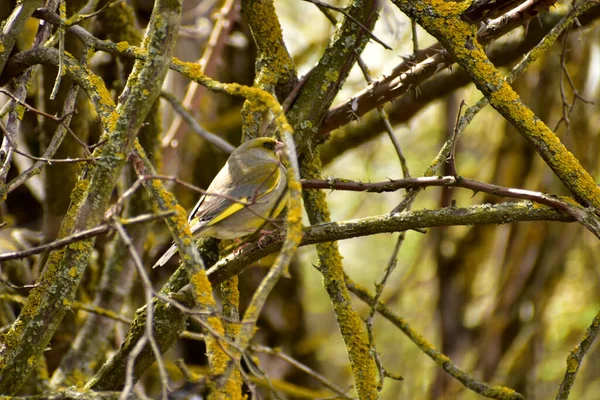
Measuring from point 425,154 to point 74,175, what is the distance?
4.75m

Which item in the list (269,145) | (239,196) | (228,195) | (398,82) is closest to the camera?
(398,82)

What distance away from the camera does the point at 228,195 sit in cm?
371

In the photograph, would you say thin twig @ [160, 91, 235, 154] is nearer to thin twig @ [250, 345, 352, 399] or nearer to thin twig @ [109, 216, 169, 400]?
thin twig @ [250, 345, 352, 399]

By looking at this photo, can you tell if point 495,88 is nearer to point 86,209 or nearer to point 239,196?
point 86,209

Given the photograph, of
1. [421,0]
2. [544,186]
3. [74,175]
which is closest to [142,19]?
[74,175]

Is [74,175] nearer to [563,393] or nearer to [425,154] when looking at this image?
[563,393]

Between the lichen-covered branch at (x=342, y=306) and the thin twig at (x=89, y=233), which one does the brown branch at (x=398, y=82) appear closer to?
the lichen-covered branch at (x=342, y=306)

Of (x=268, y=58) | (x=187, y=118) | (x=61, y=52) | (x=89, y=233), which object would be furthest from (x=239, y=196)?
(x=89, y=233)

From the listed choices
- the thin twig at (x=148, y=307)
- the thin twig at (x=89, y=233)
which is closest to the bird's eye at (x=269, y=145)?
the thin twig at (x=89, y=233)

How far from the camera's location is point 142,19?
680cm

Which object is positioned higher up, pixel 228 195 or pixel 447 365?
pixel 228 195

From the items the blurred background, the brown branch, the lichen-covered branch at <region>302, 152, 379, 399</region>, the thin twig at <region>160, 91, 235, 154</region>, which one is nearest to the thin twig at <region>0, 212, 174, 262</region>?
the lichen-covered branch at <region>302, 152, 379, 399</region>

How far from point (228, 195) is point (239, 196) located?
0.37m

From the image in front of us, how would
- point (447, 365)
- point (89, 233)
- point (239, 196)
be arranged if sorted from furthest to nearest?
point (239, 196)
point (447, 365)
point (89, 233)
